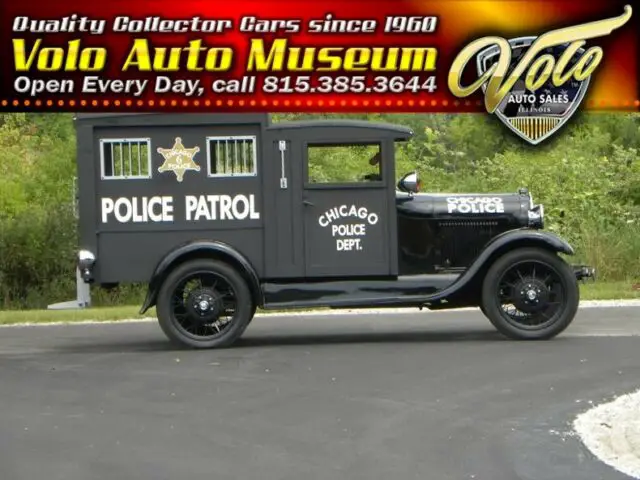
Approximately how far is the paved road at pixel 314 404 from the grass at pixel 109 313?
9.66 feet

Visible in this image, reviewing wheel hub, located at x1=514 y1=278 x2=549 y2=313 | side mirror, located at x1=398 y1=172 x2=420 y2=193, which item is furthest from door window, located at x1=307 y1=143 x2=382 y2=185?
wheel hub, located at x1=514 y1=278 x2=549 y2=313

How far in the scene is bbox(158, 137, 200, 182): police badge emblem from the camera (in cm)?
1105

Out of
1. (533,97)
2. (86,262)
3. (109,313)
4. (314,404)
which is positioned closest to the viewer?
(314,404)

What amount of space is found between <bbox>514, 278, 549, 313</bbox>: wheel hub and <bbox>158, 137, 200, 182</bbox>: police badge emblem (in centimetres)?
365

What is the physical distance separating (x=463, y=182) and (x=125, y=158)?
48.8 feet

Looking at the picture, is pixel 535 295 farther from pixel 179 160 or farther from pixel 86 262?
pixel 86 262

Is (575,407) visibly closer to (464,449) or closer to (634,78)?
(464,449)

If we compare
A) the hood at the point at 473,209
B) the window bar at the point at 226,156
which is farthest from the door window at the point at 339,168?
the window bar at the point at 226,156

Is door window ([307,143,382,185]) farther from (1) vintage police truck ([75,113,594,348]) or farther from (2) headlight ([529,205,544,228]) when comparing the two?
(2) headlight ([529,205,544,228])

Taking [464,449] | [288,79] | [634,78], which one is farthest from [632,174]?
[464,449]

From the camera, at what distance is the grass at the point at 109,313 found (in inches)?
611

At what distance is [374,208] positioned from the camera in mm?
11117

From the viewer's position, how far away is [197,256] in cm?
1109

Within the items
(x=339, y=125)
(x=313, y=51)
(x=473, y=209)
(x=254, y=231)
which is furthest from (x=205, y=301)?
(x=313, y=51)
